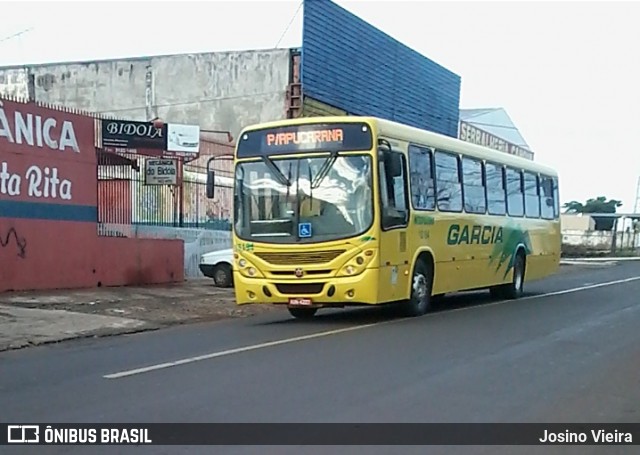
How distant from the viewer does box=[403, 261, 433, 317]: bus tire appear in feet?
50.9

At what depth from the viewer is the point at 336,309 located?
711 inches

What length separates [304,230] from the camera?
14.1m

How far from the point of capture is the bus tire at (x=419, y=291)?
50.9 ft

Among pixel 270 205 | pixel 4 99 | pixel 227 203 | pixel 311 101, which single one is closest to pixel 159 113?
pixel 311 101

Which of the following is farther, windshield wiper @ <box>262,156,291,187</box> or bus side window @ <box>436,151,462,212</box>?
bus side window @ <box>436,151,462,212</box>

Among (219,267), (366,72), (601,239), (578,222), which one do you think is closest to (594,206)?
(578,222)

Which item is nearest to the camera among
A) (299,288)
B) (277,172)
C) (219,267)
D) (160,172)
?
(299,288)

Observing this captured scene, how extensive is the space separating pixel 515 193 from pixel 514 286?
2.20 metres

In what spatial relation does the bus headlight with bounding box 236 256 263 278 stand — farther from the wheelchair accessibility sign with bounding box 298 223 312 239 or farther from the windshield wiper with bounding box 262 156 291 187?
the windshield wiper with bounding box 262 156 291 187

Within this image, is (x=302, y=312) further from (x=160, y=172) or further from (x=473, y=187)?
(x=160, y=172)

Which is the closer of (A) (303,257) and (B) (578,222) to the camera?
(A) (303,257)

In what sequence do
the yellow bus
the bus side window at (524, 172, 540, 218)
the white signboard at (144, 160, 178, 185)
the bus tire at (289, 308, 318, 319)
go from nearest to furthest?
the yellow bus
the bus tire at (289, 308, 318, 319)
the bus side window at (524, 172, 540, 218)
the white signboard at (144, 160, 178, 185)

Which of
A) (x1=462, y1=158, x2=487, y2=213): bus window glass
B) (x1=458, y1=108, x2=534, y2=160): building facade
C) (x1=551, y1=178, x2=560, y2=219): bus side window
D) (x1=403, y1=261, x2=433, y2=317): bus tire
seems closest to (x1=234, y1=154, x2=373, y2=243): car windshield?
(x1=403, y1=261, x2=433, y2=317): bus tire

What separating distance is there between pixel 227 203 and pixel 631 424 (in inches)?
813
